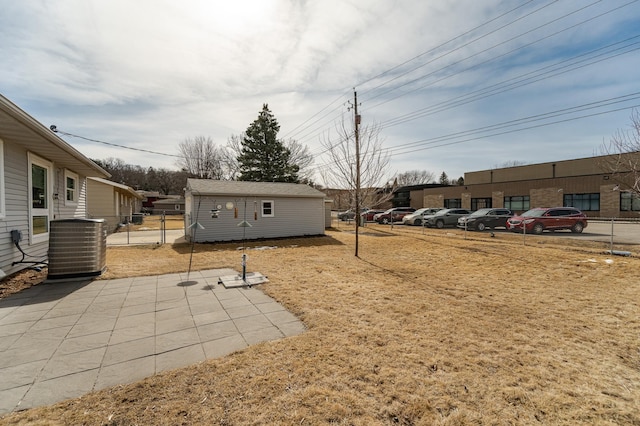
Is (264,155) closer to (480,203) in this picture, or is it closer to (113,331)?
(480,203)

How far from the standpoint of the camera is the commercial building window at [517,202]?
104ft

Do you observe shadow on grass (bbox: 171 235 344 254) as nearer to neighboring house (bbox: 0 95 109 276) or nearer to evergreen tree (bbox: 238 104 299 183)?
neighboring house (bbox: 0 95 109 276)

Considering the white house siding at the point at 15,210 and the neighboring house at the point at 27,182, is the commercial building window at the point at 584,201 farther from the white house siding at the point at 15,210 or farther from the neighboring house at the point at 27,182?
the white house siding at the point at 15,210

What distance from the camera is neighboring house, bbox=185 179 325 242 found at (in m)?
12.7

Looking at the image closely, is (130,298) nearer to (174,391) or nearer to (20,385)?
(20,385)

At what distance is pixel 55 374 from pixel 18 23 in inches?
305

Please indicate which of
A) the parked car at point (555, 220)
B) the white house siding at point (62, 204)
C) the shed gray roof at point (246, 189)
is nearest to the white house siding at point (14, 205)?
the white house siding at point (62, 204)

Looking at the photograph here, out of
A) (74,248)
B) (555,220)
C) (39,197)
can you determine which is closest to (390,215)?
(555,220)

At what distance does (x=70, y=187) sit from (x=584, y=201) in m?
39.8

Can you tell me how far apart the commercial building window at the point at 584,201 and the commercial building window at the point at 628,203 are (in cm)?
164

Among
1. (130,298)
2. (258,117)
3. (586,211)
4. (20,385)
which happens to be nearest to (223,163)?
(258,117)

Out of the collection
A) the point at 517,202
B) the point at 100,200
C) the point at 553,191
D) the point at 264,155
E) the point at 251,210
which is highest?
the point at 264,155

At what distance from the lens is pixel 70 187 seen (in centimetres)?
1005

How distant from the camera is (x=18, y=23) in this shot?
236 inches
